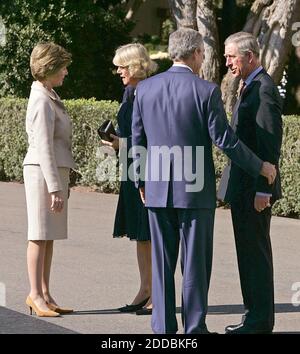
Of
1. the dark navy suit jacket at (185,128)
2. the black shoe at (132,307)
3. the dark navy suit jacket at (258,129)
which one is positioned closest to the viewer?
the dark navy suit jacket at (185,128)

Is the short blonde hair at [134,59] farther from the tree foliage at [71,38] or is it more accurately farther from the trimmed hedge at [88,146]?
the tree foliage at [71,38]

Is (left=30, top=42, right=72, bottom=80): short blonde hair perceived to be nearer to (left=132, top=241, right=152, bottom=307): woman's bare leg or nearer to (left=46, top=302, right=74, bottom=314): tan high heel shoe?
(left=132, top=241, right=152, bottom=307): woman's bare leg

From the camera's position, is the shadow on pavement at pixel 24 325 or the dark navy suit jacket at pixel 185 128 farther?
the shadow on pavement at pixel 24 325

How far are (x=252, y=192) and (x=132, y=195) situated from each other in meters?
1.38

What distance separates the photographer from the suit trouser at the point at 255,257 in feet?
24.8

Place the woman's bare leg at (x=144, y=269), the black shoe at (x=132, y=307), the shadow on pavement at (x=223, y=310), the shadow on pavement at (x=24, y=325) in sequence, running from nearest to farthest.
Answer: the shadow on pavement at (x=24, y=325) → the shadow on pavement at (x=223, y=310) → the black shoe at (x=132, y=307) → the woman's bare leg at (x=144, y=269)

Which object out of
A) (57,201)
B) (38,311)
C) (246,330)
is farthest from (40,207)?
(246,330)

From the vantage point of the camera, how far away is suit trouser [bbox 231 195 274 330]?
7.56 metres

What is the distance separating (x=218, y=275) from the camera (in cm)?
1008

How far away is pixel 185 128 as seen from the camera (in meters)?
7.12

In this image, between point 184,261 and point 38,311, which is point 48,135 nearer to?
point 38,311

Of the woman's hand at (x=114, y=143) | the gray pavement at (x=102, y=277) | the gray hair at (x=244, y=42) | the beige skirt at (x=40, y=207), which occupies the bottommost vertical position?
the gray pavement at (x=102, y=277)

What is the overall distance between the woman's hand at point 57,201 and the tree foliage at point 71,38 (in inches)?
454

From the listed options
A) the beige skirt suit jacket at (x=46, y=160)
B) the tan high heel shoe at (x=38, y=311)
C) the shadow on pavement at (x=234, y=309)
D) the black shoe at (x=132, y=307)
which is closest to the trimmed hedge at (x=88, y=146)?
the shadow on pavement at (x=234, y=309)
